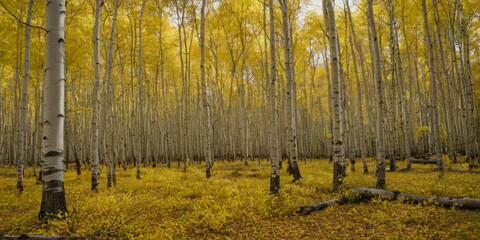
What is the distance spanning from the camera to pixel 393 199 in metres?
5.54

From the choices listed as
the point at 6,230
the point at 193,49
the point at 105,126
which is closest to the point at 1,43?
the point at 105,126

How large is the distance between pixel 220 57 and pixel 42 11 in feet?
37.9

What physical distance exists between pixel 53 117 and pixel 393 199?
6972mm

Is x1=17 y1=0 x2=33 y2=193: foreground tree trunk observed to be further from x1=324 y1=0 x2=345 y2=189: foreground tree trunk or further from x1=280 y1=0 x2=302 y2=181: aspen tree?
x1=324 y1=0 x2=345 y2=189: foreground tree trunk

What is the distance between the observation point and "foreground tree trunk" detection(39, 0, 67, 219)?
154 inches

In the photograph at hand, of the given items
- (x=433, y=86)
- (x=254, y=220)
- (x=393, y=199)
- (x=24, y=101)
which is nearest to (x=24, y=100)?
(x=24, y=101)

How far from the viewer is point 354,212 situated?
4.91 m

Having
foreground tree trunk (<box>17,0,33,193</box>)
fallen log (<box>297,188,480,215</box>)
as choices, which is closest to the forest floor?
fallen log (<box>297,188,480,215</box>)

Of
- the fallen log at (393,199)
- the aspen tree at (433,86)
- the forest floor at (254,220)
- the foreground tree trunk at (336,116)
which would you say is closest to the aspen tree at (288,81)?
the foreground tree trunk at (336,116)

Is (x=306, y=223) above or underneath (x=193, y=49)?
underneath

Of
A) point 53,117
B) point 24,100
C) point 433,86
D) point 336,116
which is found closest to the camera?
point 53,117

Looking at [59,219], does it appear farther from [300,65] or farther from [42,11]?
[300,65]

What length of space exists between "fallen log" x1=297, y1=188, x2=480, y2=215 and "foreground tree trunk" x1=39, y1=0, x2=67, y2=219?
4.46 meters

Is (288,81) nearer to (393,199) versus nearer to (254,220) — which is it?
(393,199)
